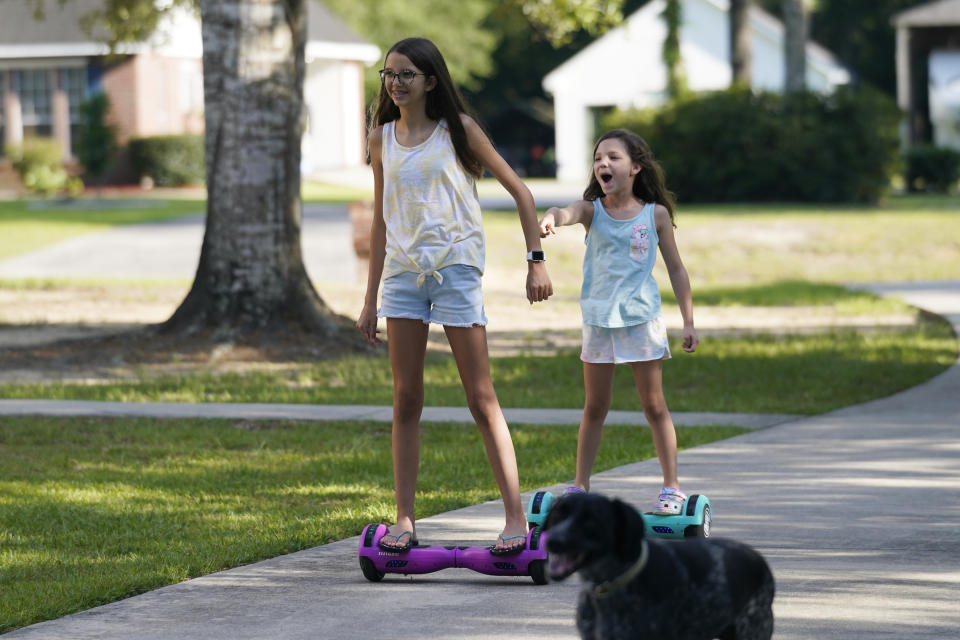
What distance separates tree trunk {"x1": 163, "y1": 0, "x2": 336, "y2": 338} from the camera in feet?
42.4

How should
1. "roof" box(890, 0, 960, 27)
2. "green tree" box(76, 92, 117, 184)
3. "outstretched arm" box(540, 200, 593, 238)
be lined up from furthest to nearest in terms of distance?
"roof" box(890, 0, 960, 27) < "green tree" box(76, 92, 117, 184) < "outstretched arm" box(540, 200, 593, 238)

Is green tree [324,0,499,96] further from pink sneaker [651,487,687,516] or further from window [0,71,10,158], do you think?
pink sneaker [651,487,687,516]

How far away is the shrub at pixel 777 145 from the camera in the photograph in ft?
103

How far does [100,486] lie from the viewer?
25.2 ft

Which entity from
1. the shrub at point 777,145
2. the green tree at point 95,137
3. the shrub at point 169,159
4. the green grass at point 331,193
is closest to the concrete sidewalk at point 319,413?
the shrub at point 777,145

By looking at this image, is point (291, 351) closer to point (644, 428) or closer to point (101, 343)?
point (101, 343)

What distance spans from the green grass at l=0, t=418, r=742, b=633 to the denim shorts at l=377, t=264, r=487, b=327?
119 cm

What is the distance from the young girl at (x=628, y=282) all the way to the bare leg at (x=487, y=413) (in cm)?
68

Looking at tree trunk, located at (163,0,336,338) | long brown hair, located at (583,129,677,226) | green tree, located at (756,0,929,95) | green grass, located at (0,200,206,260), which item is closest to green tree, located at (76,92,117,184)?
green grass, located at (0,200,206,260)

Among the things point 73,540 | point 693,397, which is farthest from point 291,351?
point 73,540

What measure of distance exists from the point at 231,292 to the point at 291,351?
80 cm

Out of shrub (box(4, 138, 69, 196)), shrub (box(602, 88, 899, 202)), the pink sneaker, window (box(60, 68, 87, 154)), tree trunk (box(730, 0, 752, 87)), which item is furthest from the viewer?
window (box(60, 68, 87, 154))

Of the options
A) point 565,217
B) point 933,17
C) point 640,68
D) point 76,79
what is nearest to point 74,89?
point 76,79

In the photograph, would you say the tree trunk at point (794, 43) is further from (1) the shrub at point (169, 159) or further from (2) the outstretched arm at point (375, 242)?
(2) the outstretched arm at point (375, 242)
